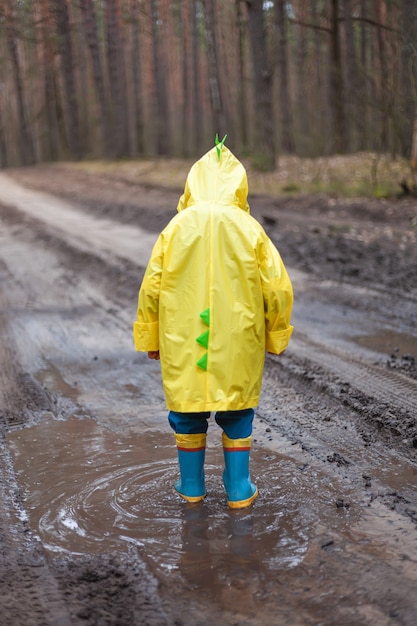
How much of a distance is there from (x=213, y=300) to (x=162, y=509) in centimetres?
115

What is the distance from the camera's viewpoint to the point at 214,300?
12.0 ft

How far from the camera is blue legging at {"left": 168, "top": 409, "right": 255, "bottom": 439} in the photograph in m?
3.83

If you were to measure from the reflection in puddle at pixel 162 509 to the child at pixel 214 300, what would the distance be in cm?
59

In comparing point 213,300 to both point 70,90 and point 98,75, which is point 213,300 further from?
point 70,90

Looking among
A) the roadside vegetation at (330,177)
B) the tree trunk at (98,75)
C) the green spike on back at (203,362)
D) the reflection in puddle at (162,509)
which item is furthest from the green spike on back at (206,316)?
the tree trunk at (98,75)

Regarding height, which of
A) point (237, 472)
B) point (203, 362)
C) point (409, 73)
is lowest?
point (237, 472)

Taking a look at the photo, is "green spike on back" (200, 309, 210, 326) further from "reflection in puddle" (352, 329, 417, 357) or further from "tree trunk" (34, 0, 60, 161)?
"tree trunk" (34, 0, 60, 161)

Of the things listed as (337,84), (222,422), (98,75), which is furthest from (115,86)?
(222,422)

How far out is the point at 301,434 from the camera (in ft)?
16.1

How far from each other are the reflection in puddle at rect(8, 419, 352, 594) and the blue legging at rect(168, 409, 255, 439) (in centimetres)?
42

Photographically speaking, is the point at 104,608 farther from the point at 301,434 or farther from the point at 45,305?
the point at 45,305

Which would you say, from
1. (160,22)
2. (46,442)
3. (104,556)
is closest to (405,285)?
(46,442)

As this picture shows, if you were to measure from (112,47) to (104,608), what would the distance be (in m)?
28.9

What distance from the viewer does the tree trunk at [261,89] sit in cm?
1983
